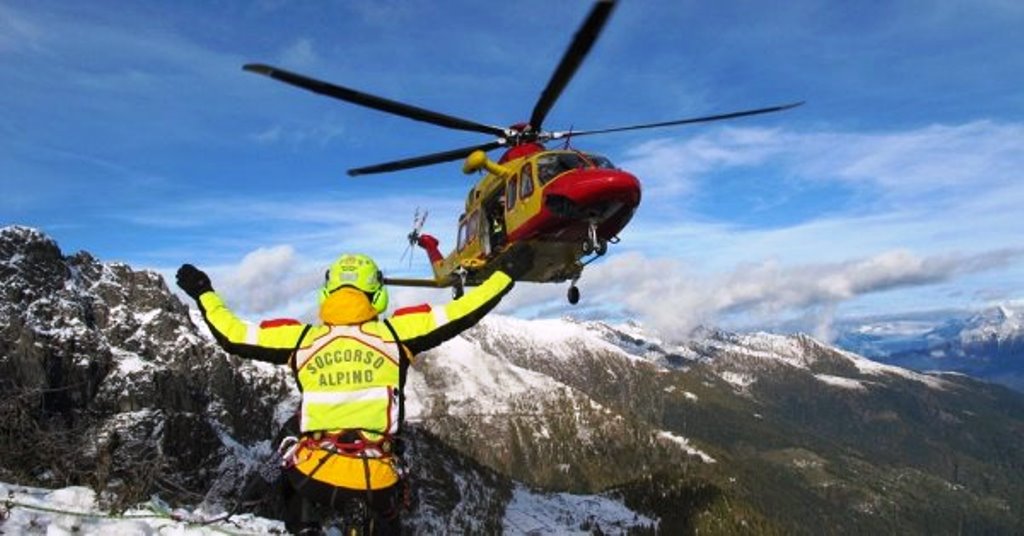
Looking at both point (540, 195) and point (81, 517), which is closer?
point (81, 517)

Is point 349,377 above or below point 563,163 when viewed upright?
below

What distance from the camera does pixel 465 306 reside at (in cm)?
730

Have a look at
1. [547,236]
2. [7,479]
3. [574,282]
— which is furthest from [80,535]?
[574,282]

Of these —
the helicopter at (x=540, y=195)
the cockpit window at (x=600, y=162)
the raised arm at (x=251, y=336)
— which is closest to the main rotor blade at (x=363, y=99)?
the helicopter at (x=540, y=195)

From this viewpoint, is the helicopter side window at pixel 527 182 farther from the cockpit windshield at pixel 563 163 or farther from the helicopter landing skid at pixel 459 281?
the helicopter landing skid at pixel 459 281

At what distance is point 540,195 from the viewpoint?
71.2ft

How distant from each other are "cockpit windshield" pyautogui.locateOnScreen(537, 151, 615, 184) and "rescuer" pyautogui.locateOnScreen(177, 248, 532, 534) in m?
14.9

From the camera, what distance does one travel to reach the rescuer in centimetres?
675

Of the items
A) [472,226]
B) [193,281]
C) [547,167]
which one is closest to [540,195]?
[547,167]

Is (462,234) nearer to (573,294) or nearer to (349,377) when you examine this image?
(573,294)

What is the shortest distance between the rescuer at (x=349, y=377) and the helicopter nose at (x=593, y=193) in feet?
44.5

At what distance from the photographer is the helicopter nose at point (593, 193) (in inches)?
806

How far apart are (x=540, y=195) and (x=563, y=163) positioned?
48.0 inches

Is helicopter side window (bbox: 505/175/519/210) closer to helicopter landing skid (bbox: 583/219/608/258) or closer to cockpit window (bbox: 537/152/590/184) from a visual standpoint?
cockpit window (bbox: 537/152/590/184)
